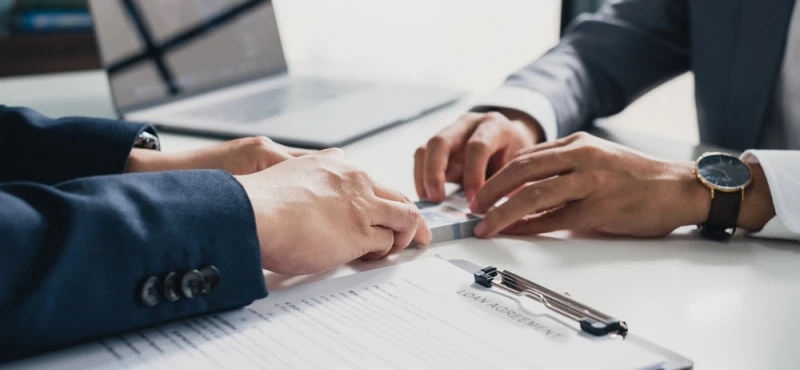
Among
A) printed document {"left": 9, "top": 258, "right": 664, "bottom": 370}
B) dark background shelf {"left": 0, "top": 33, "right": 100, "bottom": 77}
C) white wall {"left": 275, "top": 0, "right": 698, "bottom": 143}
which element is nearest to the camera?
printed document {"left": 9, "top": 258, "right": 664, "bottom": 370}

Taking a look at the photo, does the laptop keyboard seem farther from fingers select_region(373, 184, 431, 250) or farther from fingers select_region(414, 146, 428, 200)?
fingers select_region(373, 184, 431, 250)

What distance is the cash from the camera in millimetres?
784

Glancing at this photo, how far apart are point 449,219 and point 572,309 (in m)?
0.26

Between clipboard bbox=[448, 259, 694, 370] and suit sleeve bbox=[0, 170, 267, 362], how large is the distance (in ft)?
0.59

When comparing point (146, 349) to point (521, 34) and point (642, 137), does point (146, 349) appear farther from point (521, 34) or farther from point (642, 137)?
point (521, 34)

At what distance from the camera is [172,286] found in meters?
0.55

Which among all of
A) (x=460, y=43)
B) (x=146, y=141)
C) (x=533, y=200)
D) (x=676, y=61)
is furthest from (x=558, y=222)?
(x=460, y=43)

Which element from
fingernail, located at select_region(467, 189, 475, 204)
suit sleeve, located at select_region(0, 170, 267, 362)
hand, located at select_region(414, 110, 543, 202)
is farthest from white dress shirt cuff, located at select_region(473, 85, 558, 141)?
suit sleeve, located at select_region(0, 170, 267, 362)

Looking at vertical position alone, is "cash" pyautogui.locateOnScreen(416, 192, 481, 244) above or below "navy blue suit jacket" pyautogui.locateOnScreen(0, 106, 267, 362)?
below

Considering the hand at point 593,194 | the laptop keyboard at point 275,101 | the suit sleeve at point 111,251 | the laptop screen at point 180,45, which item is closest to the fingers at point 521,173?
the hand at point 593,194

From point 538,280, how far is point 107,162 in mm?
493

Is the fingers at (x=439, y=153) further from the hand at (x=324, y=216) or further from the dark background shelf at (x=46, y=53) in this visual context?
the dark background shelf at (x=46, y=53)

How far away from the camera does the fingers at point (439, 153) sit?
89 cm

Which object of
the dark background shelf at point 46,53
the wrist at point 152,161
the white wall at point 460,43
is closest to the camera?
the wrist at point 152,161
